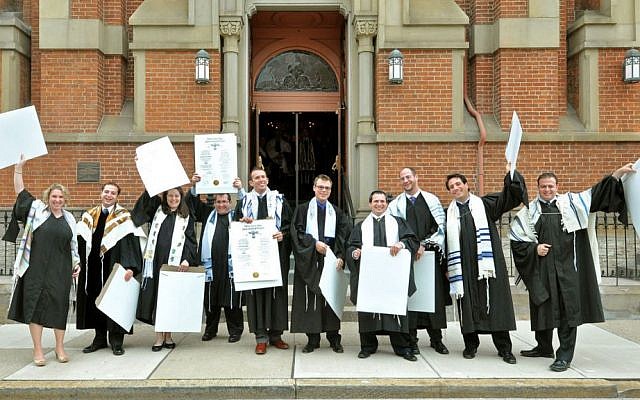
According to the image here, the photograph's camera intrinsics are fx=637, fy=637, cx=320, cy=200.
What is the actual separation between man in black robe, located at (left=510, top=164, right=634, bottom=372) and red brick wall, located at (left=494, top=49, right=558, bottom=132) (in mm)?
5532

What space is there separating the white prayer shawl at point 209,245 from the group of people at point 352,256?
2 cm

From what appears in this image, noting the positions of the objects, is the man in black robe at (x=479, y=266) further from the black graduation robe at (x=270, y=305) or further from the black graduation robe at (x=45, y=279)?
the black graduation robe at (x=45, y=279)

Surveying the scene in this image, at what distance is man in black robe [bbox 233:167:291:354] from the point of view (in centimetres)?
716

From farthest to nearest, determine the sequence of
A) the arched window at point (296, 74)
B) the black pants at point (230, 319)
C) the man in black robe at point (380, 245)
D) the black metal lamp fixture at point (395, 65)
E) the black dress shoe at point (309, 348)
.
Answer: the arched window at point (296, 74) → the black metal lamp fixture at point (395, 65) → the black pants at point (230, 319) → the black dress shoe at point (309, 348) → the man in black robe at point (380, 245)

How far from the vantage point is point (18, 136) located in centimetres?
676

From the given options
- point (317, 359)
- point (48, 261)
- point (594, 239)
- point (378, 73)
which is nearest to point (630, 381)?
point (594, 239)

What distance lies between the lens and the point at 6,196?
11953mm

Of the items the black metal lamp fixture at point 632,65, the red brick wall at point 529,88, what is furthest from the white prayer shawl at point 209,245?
the black metal lamp fixture at point 632,65

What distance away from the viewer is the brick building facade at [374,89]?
11.9 meters

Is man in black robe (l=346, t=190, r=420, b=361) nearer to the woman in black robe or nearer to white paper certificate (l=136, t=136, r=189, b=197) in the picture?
the woman in black robe

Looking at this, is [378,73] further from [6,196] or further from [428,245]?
[6,196]

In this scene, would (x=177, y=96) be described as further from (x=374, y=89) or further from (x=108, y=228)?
(x=108, y=228)

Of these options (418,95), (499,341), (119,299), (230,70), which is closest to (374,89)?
(418,95)

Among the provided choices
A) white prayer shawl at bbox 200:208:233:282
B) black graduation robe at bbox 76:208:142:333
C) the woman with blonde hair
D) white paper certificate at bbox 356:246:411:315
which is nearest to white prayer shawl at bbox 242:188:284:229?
white prayer shawl at bbox 200:208:233:282
